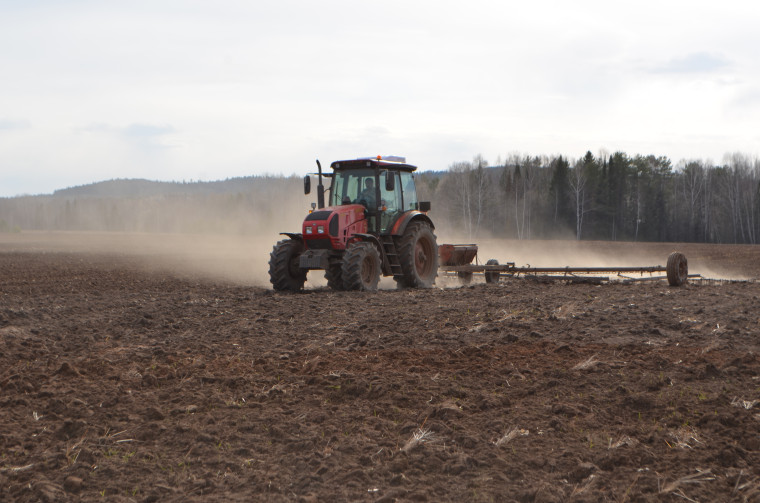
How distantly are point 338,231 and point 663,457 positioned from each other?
10339 millimetres

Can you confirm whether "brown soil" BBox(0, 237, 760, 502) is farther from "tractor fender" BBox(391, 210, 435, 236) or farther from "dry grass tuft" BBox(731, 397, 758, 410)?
"tractor fender" BBox(391, 210, 435, 236)

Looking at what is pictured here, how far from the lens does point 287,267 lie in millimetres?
15023

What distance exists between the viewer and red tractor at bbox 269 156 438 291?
1465cm

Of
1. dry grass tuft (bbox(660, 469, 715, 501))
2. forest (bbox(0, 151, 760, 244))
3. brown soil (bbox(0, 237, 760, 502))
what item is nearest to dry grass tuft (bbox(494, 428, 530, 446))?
brown soil (bbox(0, 237, 760, 502))

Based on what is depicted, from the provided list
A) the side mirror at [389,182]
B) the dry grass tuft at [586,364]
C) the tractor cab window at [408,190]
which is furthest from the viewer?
the tractor cab window at [408,190]

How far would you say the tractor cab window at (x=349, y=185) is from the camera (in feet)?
51.0

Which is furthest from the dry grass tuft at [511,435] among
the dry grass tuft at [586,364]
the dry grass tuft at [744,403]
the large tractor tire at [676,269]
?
the large tractor tire at [676,269]

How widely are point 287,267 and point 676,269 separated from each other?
820 centimetres

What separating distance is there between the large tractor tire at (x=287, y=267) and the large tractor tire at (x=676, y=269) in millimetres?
7747

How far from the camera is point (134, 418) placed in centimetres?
597

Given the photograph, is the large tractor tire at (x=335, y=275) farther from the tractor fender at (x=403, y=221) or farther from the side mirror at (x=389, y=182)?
the side mirror at (x=389, y=182)

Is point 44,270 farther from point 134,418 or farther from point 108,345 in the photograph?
point 134,418

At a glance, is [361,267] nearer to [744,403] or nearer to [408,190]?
[408,190]

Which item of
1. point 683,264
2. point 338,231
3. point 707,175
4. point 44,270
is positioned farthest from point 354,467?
point 707,175
